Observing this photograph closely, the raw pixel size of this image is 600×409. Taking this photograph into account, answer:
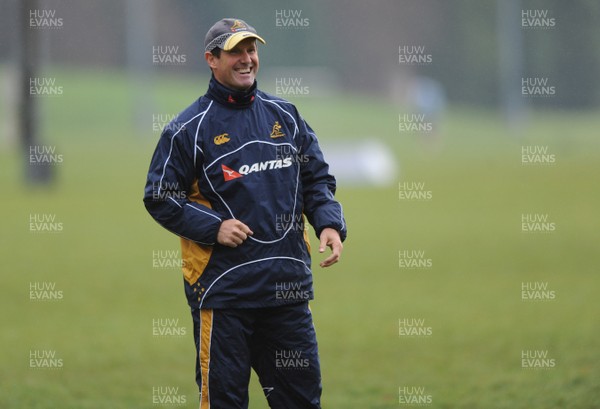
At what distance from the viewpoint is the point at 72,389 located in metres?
8.12

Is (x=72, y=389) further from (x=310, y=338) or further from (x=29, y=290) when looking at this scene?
(x=29, y=290)

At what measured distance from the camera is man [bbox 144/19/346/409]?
511 cm

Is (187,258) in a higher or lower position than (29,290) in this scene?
higher

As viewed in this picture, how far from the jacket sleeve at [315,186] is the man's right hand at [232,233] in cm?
43

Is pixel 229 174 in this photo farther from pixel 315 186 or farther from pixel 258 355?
pixel 258 355

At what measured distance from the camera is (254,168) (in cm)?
518

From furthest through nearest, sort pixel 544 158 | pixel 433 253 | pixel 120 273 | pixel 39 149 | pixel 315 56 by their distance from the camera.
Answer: pixel 315 56 < pixel 544 158 < pixel 39 149 < pixel 433 253 < pixel 120 273

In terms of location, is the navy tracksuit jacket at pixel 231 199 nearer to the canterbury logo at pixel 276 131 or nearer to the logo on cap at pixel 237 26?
the canterbury logo at pixel 276 131

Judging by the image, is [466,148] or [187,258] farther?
[466,148]

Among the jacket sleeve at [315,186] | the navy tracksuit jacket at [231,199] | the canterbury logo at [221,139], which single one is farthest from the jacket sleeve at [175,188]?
the jacket sleeve at [315,186]

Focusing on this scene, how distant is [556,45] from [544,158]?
10.7 metres

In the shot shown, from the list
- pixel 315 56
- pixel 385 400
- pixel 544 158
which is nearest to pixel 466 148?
pixel 544 158

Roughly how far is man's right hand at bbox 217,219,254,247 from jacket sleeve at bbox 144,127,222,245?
4 centimetres

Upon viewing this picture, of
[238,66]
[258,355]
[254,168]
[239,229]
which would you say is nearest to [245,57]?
[238,66]
